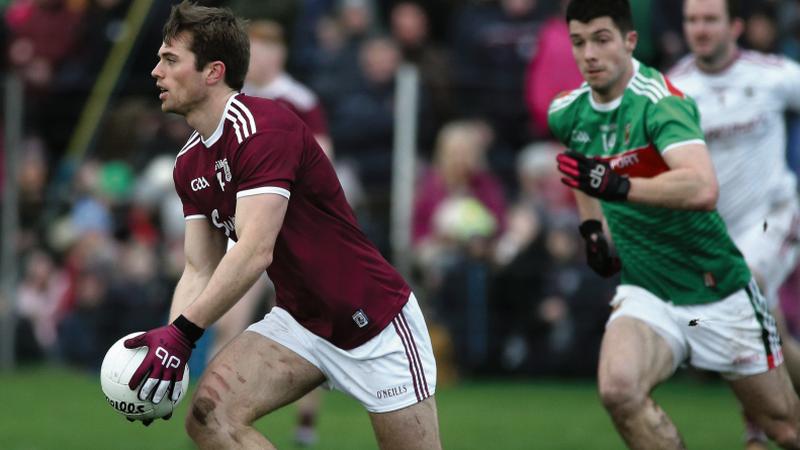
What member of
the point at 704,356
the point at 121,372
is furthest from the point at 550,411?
the point at 121,372

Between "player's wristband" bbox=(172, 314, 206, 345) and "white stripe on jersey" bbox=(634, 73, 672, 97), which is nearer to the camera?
"player's wristband" bbox=(172, 314, 206, 345)

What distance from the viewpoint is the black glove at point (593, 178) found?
6.11 m

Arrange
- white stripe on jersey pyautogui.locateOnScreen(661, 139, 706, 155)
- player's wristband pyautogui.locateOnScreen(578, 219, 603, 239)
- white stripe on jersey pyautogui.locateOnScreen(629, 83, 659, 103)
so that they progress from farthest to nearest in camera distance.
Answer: player's wristband pyautogui.locateOnScreen(578, 219, 603, 239) → white stripe on jersey pyautogui.locateOnScreen(629, 83, 659, 103) → white stripe on jersey pyautogui.locateOnScreen(661, 139, 706, 155)

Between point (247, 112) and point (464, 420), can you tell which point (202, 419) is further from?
point (464, 420)

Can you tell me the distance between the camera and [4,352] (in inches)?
608

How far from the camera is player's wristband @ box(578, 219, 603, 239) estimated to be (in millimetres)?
7062

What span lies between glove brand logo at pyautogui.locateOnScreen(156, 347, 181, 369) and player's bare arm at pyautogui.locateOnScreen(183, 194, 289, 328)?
165mm

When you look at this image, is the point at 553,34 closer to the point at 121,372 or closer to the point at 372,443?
the point at 372,443

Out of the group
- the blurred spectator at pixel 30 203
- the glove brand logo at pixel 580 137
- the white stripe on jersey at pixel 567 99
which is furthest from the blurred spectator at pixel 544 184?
the glove brand logo at pixel 580 137

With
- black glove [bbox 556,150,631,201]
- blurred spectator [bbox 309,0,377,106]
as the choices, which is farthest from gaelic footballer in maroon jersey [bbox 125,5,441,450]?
blurred spectator [bbox 309,0,377,106]

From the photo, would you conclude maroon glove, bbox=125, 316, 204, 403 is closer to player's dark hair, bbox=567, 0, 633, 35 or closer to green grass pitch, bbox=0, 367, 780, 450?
player's dark hair, bbox=567, 0, 633, 35

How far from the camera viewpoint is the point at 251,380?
5879 millimetres

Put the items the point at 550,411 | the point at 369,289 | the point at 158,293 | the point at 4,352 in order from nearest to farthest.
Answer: the point at 369,289 → the point at 550,411 → the point at 158,293 → the point at 4,352

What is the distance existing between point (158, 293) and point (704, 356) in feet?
26.5
